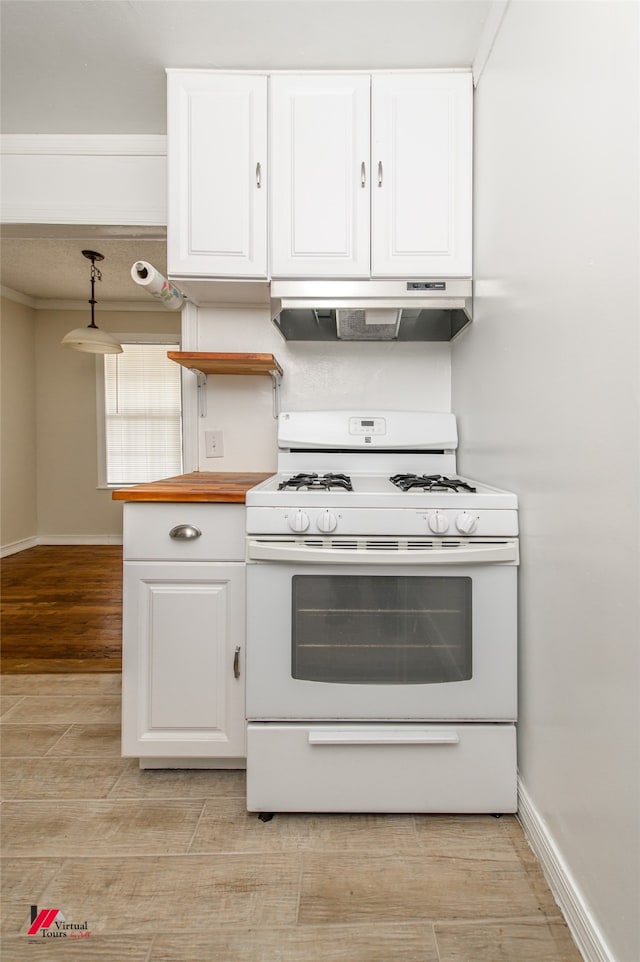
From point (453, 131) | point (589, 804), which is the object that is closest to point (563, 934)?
point (589, 804)

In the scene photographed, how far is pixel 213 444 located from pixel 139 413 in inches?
143

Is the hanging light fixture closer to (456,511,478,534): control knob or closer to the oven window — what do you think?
the oven window

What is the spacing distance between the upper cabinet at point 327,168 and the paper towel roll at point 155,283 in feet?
0.37

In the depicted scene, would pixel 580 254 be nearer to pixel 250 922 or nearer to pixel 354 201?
pixel 354 201

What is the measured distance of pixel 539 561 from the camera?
1.37 m

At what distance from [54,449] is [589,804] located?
5726 millimetres

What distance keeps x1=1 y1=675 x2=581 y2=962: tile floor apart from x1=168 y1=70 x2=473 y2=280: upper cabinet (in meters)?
1.73

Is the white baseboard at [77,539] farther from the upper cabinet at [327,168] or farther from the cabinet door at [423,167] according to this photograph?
the cabinet door at [423,167]

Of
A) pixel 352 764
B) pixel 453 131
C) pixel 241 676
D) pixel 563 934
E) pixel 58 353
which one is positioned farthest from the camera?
pixel 58 353

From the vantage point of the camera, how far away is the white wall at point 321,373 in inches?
91.7

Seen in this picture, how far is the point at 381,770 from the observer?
1481mm

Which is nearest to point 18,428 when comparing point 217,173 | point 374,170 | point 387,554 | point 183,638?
point 217,173

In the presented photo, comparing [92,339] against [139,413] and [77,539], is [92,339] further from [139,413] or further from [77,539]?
[77,539]

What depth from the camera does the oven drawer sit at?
1.47 m
